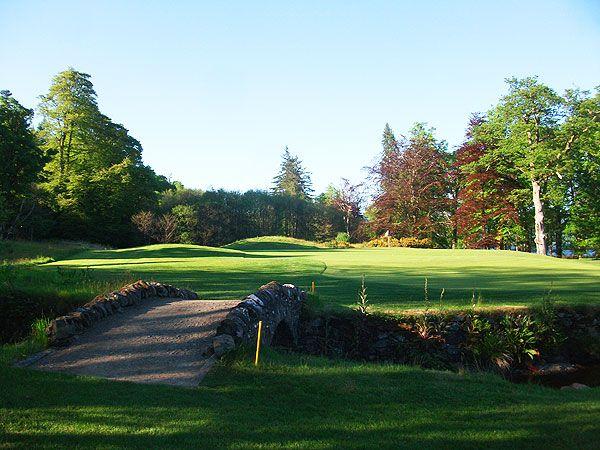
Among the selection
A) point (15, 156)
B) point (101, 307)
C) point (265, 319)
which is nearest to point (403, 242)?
point (15, 156)

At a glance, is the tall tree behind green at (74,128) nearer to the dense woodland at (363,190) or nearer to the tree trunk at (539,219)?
the dense woodland at (363,190)

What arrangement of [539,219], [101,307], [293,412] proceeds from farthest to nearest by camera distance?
[539,219] < [101,307] < [293,412]

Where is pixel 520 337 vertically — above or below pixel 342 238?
below

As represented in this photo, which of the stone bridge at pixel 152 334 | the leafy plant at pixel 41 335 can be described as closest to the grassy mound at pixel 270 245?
the stone bridge at pixel 152 334

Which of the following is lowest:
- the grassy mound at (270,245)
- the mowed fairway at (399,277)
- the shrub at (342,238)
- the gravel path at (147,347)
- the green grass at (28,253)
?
the gravel path at (147,347)

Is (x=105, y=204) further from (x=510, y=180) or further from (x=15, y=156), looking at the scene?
(x=510, y=180)

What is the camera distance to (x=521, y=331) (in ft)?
34.3

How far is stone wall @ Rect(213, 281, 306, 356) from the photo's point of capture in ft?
23.2

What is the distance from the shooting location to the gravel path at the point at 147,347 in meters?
6.10

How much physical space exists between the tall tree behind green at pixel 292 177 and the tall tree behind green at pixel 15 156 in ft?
146

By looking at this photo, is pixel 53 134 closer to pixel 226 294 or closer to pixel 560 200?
pixel 226 294

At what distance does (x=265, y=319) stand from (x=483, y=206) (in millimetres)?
34635

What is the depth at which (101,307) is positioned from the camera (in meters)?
8.38

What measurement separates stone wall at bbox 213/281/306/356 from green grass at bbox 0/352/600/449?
740 millimetres
